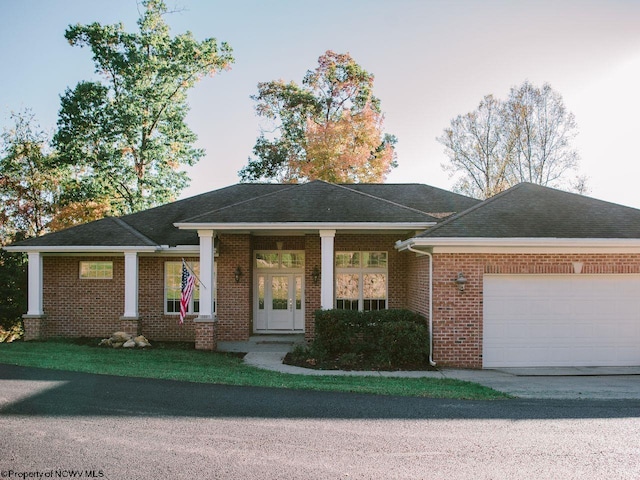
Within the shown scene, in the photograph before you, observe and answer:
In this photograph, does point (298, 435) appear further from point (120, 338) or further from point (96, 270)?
point (96, 270)

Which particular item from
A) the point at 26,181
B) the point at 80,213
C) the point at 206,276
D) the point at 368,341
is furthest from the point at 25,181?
the point at 368,341

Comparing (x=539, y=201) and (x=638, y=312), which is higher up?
(x=539, y=201)

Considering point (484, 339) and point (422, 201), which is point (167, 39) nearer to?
point (422, 201)

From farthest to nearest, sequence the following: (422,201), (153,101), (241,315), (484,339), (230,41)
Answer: (230,41), (153,101), (422,201), (241,315), (484,339)

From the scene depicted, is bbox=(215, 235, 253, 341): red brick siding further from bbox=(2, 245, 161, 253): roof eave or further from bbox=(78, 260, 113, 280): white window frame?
bbox=(78, 260, 113, 280): white window frame

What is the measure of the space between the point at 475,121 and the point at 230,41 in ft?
50.5

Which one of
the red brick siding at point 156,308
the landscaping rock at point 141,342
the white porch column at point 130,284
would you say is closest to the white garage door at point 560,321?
the landscaping rock at point 141,342

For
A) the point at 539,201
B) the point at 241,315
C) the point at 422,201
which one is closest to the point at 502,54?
the point at 422,201

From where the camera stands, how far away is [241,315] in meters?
16.3

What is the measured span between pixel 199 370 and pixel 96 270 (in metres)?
7.46

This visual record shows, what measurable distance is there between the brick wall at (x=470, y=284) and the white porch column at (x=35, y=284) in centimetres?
1169

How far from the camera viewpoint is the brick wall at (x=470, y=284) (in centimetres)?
1223

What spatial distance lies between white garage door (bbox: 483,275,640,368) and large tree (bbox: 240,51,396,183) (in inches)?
757

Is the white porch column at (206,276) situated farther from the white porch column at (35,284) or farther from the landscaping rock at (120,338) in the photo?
the white porch column at (35,284)
